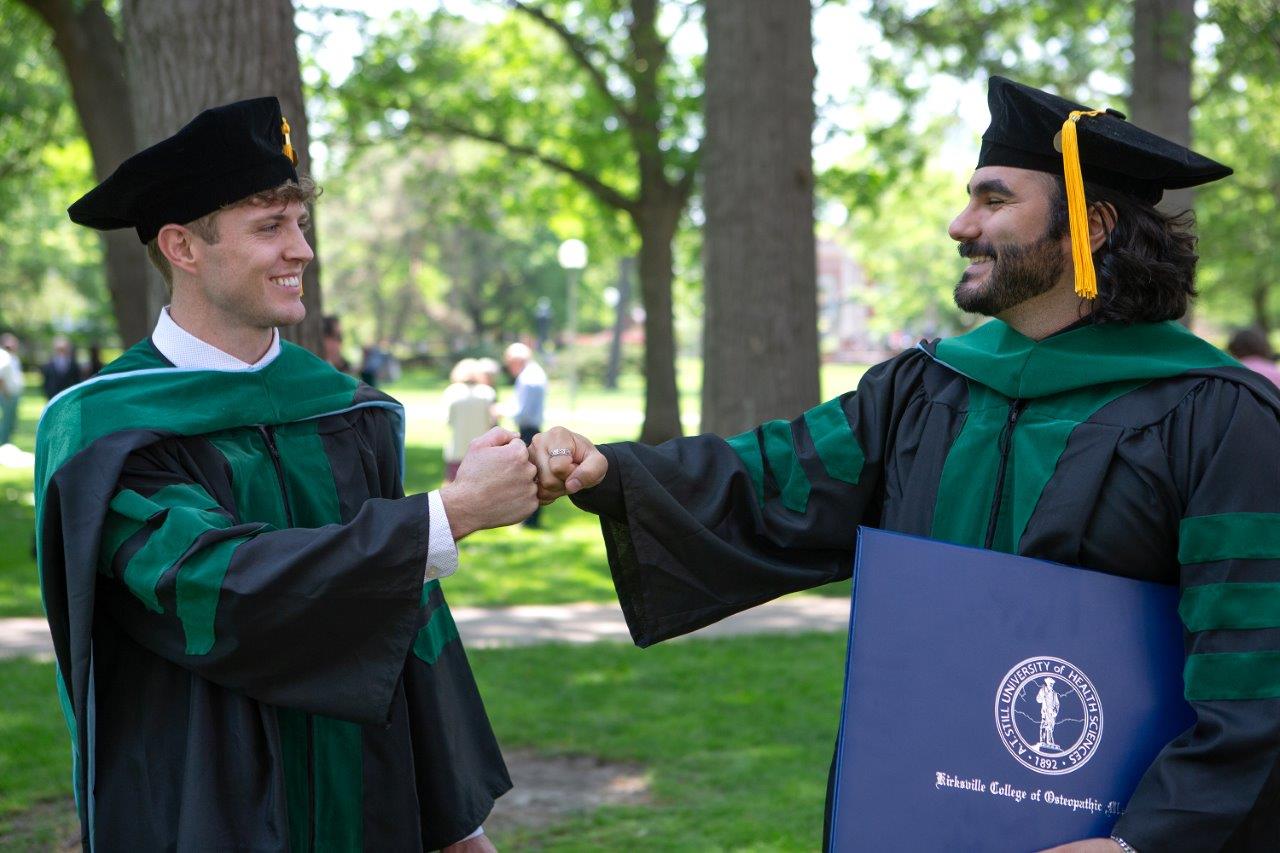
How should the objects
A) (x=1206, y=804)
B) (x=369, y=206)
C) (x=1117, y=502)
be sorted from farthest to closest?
(x=369, y=206) → (x=1117, y=502) → (x=1206, y=804)

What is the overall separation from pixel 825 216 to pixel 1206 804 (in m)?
23.3

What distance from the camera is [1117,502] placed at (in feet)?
8.36

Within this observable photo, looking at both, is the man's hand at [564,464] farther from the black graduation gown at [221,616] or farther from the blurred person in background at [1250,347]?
the blurred person in background at [1250,347]

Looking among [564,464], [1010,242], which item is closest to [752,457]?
[564,464]

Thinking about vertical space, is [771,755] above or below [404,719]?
below

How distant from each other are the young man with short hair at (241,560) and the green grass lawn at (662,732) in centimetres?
221

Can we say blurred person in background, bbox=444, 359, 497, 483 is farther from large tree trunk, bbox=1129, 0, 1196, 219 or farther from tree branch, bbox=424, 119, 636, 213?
tree branch, bbox=424, 119, 636, 213

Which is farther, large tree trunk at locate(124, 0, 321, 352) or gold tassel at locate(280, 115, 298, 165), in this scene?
large tree trunk at locate(124, 0, 321, 352)

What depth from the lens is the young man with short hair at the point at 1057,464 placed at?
2.36 metres

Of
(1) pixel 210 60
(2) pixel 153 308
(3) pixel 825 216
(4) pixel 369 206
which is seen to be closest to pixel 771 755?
(2) pixel 153 308

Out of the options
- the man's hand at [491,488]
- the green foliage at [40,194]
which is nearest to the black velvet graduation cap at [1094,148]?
the man's hand at [491,488]

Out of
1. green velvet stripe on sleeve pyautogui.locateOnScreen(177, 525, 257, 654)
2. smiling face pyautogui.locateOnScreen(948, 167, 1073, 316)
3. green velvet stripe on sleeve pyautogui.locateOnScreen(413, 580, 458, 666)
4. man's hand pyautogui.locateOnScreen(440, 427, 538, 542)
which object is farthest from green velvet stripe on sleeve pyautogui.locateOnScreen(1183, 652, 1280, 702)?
green velvet stripe on sleeve pyautogui.locateOnScreen(177, 525, 257, 654)

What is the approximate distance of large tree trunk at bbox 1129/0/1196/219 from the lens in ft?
40.1

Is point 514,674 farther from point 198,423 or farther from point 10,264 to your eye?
point 10,264
